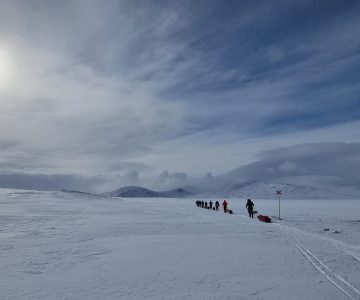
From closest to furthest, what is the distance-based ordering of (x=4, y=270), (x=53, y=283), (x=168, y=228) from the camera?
(x=53, y=283) → (x=4, y=270) → (x=168, y=228)

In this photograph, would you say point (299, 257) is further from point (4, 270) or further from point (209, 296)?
point (4, 270)

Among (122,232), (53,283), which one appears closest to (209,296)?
(53,283)

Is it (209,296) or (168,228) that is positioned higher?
(168,228)

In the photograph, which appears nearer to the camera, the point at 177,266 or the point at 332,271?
the point at 332,271

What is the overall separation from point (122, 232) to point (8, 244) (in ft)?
17.2

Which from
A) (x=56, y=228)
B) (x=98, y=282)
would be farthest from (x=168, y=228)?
(x=98, y=282)

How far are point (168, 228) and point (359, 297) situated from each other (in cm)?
1266

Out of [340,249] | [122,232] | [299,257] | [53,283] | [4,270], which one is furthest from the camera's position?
[122,232]

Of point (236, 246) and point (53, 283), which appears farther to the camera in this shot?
point (236, 246)

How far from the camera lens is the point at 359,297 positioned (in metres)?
7.29

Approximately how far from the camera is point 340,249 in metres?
12.8

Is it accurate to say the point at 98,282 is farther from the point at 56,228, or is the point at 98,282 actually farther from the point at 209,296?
the point at 56,228

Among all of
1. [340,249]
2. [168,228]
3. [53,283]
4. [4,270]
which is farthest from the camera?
[168,228]

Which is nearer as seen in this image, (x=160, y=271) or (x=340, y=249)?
(x=160, y=271)
